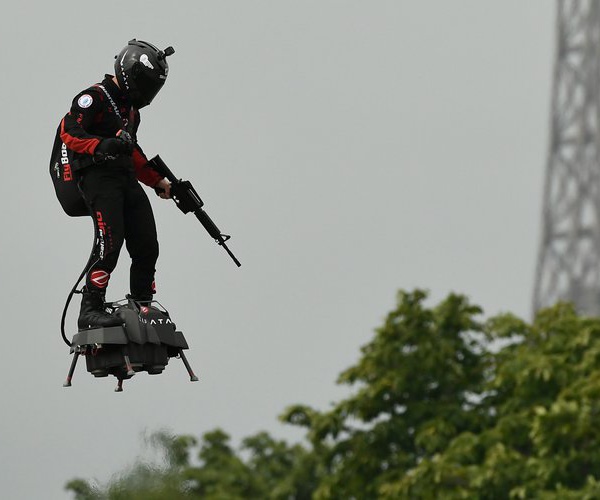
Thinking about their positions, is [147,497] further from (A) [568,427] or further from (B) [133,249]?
(A) [568,427]

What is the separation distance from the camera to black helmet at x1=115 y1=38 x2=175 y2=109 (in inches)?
838

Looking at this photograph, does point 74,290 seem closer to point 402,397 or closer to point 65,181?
point 65,181

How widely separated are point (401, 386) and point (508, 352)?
127 inches

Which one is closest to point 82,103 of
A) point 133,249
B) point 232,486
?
point 133,249

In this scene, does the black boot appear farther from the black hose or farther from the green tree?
the green tree

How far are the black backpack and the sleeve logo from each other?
1.92ft

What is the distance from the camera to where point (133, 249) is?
2209 centimetres

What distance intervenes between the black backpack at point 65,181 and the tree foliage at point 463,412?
74.4ft

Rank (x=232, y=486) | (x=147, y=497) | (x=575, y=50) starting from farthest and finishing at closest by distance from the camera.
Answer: (x=575, y=50) < (x=232, y=486) < (x=147, y=497)

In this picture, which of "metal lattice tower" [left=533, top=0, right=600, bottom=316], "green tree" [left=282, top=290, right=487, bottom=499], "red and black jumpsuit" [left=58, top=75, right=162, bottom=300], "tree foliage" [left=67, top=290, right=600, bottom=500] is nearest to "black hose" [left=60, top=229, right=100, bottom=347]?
"red and black jumpsuit" [left=58, top=75, right=162, bottom=300]

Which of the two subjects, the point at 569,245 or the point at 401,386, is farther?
the point at 569,245

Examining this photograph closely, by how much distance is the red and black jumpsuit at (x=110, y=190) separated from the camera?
21.4 m

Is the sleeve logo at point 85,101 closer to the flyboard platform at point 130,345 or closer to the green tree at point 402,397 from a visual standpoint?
the flyboard platform at point 130,345

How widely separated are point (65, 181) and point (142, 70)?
1.57m
